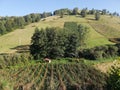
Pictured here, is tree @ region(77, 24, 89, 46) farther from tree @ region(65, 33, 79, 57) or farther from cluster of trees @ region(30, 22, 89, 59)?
cluster of trees @ region(30, 22, 89, 59)

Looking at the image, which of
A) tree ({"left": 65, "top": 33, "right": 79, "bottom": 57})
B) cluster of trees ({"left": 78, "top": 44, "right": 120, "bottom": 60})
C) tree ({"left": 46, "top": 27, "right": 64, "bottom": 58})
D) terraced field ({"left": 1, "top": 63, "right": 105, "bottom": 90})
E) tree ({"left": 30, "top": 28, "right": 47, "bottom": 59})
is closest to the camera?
terraced field ({"left": 1, "top": 63, "right": 105, "bottom": 90})

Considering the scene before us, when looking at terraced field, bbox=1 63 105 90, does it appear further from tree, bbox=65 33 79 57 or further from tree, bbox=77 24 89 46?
tree, bbox=77 24 89 46

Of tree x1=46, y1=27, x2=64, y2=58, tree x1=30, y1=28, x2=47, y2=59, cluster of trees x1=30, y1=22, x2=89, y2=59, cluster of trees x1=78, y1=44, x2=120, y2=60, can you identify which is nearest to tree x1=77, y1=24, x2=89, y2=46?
cluster of trees x1=30, y1=22, x2=89, y2=59

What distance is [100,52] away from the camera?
74.2 meters

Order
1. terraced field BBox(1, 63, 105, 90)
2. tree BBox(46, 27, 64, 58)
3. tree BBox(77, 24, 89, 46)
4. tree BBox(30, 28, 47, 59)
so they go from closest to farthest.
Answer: terraced field BBox(1, 63, 105, 90), tree BBox(46, 27, 64, 58), tree BBox(30, 28, 47, 59), tree BBox(77, 24, 89, 46)

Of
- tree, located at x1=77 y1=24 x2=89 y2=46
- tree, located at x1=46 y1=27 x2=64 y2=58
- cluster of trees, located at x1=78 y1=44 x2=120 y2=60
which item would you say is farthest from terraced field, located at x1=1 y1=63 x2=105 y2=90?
tree, located at x1=77 y1=24 x2=89 y2=46

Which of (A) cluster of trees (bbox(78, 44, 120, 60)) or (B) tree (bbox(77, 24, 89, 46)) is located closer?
(A) cluster of trees (bbox(78, 44, 120, 60))

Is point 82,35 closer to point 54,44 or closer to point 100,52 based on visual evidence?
point 54,44

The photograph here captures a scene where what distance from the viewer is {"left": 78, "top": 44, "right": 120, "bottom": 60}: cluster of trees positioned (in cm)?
7386

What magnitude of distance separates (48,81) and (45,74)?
6.84 metres

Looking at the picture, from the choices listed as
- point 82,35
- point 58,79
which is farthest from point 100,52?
point 58,79

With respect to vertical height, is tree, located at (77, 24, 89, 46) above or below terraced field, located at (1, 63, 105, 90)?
below

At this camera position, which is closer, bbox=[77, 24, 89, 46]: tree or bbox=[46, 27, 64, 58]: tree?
bbox=[46, 27, 64, 58]: tree

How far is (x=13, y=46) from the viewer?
98.6m
